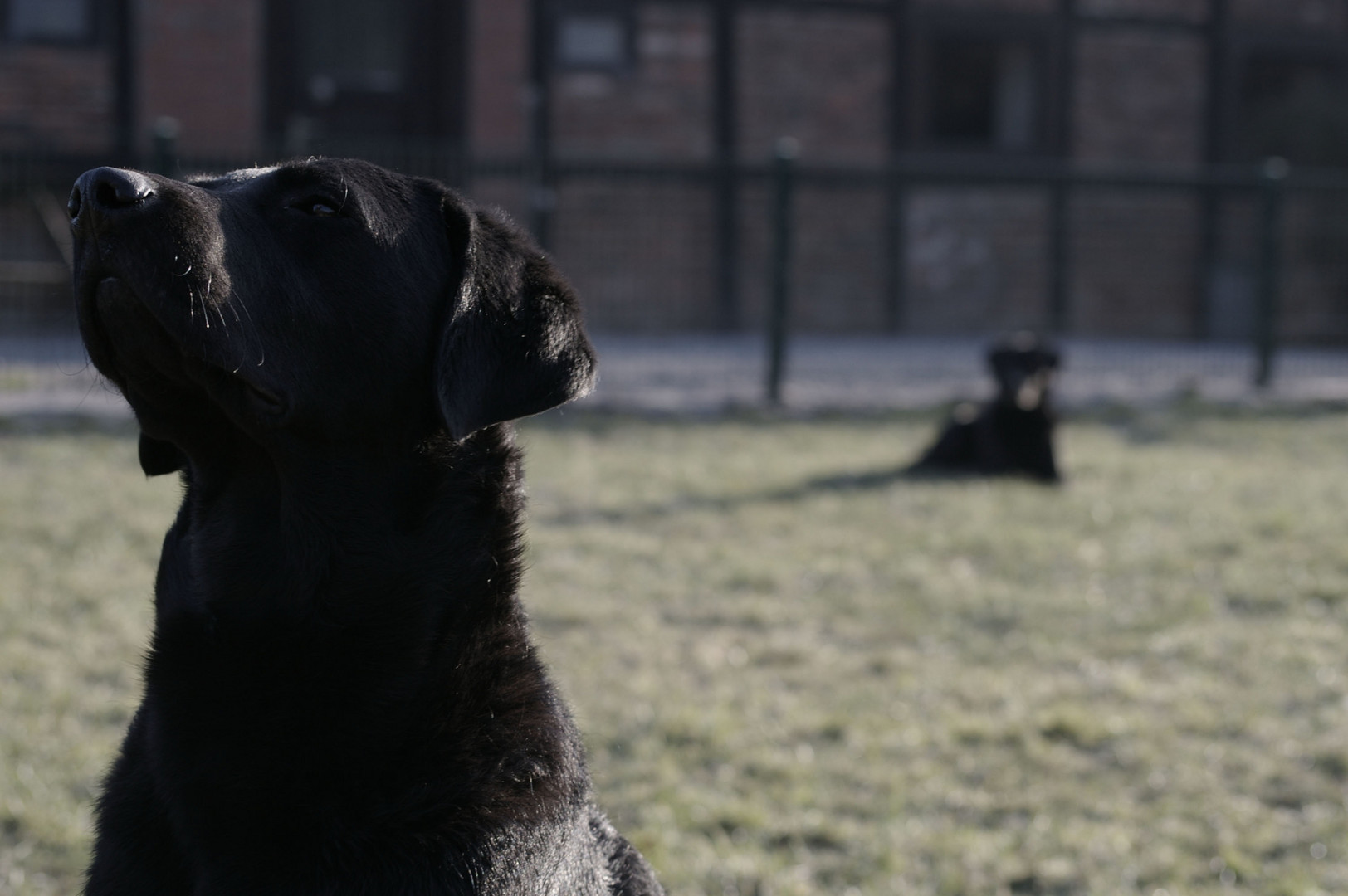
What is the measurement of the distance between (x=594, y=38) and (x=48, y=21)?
198 inches

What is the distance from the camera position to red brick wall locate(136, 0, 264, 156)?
40.7ft

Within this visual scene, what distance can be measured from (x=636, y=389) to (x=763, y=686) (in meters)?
6.29

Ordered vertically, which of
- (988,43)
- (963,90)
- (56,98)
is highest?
(988,43)

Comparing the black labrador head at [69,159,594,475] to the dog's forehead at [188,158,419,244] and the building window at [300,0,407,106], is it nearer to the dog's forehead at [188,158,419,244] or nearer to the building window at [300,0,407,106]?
the dog's forehead at [188,158,419,244]

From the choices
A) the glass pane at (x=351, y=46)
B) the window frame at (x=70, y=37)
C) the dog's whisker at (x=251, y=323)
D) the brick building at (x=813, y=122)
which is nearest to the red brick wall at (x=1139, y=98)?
the brick building at (x=813, y=122)

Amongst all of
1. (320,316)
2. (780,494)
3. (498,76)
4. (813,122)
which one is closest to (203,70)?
(498,76)

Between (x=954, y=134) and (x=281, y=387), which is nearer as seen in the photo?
(x=281, y=387)

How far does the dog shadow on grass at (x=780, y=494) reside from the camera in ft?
21.7

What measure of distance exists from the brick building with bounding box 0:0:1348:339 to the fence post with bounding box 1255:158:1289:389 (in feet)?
2.33

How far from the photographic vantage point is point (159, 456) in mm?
2393

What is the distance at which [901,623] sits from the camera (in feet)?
16.6

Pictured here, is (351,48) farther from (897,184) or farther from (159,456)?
(159,456)

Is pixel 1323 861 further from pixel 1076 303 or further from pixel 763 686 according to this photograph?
pixel 1076 303

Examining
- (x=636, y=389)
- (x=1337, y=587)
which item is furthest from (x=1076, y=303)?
(x=1337, y=587)
